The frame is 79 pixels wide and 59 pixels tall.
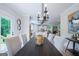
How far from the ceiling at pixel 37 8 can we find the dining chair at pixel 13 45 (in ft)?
1.44

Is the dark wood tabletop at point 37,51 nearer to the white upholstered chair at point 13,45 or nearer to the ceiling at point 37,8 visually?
the white upholstered chair at point 13,45

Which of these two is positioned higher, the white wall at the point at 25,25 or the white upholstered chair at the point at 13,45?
the white wall at the point at 25,25

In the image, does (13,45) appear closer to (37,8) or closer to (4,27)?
(4,27)

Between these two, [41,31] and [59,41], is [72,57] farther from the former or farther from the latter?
[41,31]

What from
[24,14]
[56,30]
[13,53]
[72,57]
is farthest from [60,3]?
[13,53]

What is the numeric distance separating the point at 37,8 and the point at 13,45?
2.27 feet

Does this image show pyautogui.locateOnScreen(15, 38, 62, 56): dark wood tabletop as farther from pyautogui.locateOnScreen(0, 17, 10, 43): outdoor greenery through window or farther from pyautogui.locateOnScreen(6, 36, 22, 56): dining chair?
pyautogui.locateOnScreen(0, 17, 10, 43): outdoor greenery through window

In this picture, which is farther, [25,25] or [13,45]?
[25,25]

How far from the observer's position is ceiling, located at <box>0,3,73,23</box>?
200 centimetres

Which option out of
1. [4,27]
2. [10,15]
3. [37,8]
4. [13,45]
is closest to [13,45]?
[13,45]

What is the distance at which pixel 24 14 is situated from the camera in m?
2.07

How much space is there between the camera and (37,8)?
2.04m

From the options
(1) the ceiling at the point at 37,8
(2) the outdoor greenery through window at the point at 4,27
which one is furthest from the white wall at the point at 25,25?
(2) the outdoor greenery through window at the point at 4,27

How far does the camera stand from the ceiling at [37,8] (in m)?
2.00
